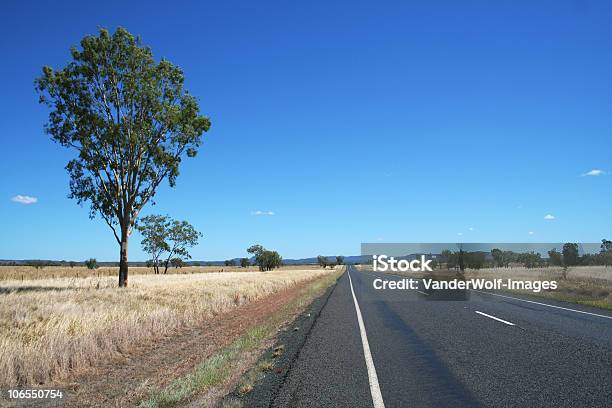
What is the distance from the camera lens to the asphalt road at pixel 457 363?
5.57 meters

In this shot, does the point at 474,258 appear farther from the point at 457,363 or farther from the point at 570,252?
the point at 457,363

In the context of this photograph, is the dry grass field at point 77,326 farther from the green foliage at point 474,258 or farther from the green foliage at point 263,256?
the green foliage at point 263,256

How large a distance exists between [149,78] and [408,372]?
24.7 meters

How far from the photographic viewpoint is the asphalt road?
18.3 feet

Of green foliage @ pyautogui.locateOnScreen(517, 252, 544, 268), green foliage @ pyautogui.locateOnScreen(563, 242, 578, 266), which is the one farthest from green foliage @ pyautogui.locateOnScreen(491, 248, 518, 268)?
green foliage @ pyautogui.locateOnScreen(563, 242, 578, 266)

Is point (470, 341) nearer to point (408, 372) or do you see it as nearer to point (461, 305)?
point (408, 372)

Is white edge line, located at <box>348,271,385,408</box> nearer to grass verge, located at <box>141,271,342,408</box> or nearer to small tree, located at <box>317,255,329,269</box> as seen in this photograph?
grass verge, located at <box>141,271,342,408</box>

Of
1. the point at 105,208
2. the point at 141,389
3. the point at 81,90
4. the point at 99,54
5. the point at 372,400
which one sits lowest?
the point at 141,389

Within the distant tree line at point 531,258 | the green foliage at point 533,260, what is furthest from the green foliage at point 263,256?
the green foliage at point 533,260

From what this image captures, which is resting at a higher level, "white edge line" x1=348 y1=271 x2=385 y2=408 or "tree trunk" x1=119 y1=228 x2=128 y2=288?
"tree trunk" x1=119 y1=228 x2=128 y2=288

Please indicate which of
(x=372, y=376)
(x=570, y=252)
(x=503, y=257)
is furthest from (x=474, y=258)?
(x=372, y=376)

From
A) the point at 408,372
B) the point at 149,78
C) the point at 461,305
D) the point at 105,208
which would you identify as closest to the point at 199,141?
the point at 149,78

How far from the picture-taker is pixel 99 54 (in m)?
25.4

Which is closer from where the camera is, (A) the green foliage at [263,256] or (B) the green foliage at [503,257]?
(B) the green foliage at [503,257]
